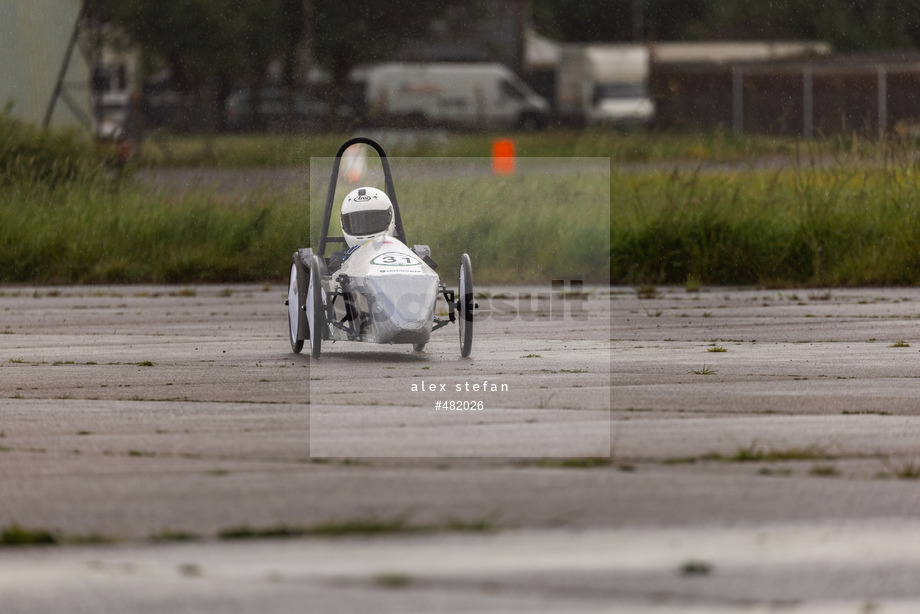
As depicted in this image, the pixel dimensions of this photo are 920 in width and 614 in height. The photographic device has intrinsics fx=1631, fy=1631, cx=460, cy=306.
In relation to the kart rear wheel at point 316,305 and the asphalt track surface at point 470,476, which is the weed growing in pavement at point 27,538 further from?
the kart rear wheel at point 316,305

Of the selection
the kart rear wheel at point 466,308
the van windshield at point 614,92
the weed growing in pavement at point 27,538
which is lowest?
the weed growing in pavement at point 27,538

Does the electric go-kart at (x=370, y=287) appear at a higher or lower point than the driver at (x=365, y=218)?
lower

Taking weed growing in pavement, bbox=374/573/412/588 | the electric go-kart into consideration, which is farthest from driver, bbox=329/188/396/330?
weed growing in pavement, bbox=374/573/412/588

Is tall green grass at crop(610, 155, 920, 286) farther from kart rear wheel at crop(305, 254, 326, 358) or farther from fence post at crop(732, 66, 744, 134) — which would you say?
fence post at crop(732, 66, 744, 134)

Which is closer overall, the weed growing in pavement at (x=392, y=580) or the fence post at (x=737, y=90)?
the weed growing in pavement at (x=392, y=580)

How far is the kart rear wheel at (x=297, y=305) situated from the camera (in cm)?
955

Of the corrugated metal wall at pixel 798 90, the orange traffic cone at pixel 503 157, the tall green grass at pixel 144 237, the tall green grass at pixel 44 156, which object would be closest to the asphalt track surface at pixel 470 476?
the tall green grass at pixel 144 237

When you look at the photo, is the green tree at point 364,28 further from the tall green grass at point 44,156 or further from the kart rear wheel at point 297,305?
the kart rear wheel at point 297,305

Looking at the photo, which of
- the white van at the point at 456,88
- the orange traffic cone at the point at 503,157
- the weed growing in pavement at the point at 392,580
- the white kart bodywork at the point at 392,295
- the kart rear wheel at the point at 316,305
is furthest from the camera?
the white van at the point at 456,88

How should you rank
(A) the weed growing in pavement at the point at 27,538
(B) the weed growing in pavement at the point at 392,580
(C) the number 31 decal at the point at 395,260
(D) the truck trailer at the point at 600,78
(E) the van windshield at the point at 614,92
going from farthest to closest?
(E) the van windshield at the point at 614,92
(D) the truck trailer at the point at 600,78
(C) the number 31 decal at the point at 395,260
(A) the weed growing in pavement at the point at 27,538
(B) the weed growing in pavement at the point at 392,580

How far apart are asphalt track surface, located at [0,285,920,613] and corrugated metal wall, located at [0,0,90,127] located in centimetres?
1610

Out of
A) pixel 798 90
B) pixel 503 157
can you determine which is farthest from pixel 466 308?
pixel 798 90

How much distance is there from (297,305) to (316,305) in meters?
0.45

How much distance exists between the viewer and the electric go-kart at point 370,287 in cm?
889
